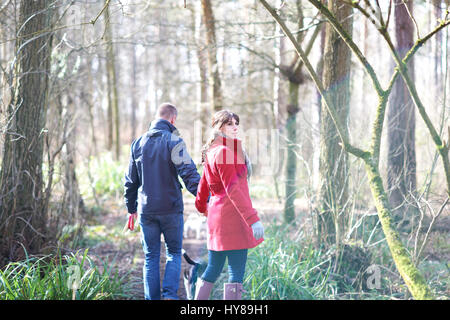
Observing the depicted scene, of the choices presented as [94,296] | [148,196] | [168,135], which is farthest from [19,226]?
[168,135]

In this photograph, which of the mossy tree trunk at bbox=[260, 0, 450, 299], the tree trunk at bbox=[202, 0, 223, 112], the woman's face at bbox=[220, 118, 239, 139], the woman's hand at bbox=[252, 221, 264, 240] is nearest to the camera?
the mossy tree trunk at bbox=[260, 0, 450, 299]

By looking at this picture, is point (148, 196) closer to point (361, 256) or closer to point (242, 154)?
point (242, 154)

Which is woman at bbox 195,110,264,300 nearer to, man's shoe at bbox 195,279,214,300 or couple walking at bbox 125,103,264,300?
couple walking at bbox 125,103,264,300

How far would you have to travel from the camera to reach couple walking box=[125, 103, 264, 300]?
10.6 ft

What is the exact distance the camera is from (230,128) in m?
3.30

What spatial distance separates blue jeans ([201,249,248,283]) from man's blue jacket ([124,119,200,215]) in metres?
0.63

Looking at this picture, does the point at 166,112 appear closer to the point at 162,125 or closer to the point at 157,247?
the point at 162,125

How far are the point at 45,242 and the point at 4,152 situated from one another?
1017 mm

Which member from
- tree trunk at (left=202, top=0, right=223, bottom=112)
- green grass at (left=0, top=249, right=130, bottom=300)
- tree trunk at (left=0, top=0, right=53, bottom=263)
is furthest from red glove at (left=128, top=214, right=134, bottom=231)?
tree trunk at (left=202, top=0, right=223, bottom=112)

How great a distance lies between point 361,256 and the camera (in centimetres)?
436

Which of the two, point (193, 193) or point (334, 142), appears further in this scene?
point (334, 142)

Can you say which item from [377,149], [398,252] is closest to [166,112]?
[377,149]

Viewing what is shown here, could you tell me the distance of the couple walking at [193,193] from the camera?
3242mm

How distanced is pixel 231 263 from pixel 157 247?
2.74 feet
